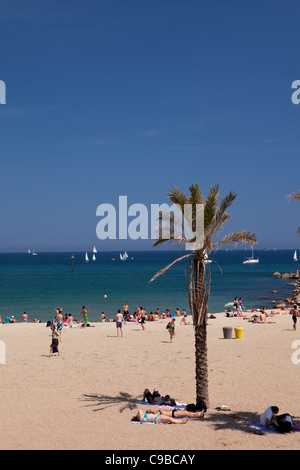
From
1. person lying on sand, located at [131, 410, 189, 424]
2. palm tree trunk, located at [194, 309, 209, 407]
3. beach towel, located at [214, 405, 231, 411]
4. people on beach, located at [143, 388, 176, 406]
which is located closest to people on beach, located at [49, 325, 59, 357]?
people on beach, located at [143, 388, 176, 406]

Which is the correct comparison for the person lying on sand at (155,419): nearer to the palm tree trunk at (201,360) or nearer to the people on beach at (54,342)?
the palm tree trunk at (201,360)

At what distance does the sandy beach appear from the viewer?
34.9ft

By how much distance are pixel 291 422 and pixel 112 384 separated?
695cm

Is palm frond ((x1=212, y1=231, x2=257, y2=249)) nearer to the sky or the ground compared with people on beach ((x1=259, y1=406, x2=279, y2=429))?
nearer to the sky

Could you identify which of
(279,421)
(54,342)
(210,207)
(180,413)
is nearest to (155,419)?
(180,413)

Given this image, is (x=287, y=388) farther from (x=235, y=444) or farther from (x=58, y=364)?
(x=58, y=364)

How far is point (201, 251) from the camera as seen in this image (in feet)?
41.3

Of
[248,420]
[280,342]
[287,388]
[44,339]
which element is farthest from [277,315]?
[248,420]

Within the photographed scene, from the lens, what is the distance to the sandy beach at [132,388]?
1064cm

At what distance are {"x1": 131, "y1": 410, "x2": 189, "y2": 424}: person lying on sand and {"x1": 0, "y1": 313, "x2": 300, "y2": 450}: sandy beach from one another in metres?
0.20

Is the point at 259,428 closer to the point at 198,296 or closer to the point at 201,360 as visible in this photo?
the point at 201,360

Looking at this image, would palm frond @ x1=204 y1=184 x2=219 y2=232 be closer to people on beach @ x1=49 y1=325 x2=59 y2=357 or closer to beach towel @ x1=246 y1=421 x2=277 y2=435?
beach towel @ x1=246 y1=421 x2=277 y2=435

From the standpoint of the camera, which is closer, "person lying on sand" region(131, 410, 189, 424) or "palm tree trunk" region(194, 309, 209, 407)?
"person lying on sand" region(131, 410, 189, 424)

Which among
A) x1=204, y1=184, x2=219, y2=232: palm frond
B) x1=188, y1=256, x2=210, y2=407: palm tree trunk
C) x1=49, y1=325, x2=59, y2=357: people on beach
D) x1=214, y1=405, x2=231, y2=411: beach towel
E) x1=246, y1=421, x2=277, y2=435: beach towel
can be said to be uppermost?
x1=204, y1=184, x2=219, y2=232: palm frond
